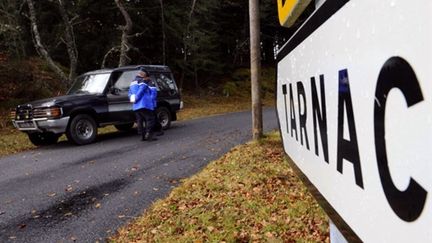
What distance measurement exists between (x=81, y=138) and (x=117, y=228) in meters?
7.20

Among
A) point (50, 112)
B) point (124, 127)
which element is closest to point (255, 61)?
point (50, 112)

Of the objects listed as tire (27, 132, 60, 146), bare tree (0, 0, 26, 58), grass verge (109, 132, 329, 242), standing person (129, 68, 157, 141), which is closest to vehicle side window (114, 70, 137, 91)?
standing person (129, 68, 157, 141)

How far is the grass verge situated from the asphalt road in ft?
1.45

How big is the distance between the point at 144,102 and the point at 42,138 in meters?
3.47

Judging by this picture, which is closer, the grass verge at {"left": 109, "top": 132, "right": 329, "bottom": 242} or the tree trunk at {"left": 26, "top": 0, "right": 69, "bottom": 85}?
the grass verge at {"left": 109, "top": 132, "right": 329, "bottom": 242}

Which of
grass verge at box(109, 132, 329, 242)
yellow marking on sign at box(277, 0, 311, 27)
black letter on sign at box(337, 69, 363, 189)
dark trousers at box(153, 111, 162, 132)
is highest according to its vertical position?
yellow marking on sign at box(277, 0, 311, 27)

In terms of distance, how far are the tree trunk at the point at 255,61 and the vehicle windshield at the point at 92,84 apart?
5.16m

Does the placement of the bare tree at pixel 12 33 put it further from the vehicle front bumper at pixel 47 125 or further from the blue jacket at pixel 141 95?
the blue jacket at pixel 141 95


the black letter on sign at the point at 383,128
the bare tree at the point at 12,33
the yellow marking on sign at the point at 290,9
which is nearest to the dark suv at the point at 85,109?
the yellow marking on sign at the point at 290,9

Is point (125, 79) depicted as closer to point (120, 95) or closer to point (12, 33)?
point (120, 95)

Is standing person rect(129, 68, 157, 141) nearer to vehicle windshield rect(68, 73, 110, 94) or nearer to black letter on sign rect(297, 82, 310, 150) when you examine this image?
vehicle windshield rect(68, 73, 110, 94)

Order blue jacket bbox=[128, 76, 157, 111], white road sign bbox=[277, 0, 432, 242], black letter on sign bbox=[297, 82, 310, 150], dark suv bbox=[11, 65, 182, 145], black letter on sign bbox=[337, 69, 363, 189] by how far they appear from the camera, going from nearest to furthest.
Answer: white road sign bbox=[277, 0, 432, 242], black letter on sign bbox=[337, 69, 363, 189], black letter on sign bbox=[297, 82, 310, 150], dark suv bbox=[11, 65, 182, 145], blue jacket bbox=[128, 76, 157, 111]

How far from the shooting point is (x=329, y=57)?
866mm

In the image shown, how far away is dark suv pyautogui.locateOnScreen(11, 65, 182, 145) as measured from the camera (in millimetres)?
11258
